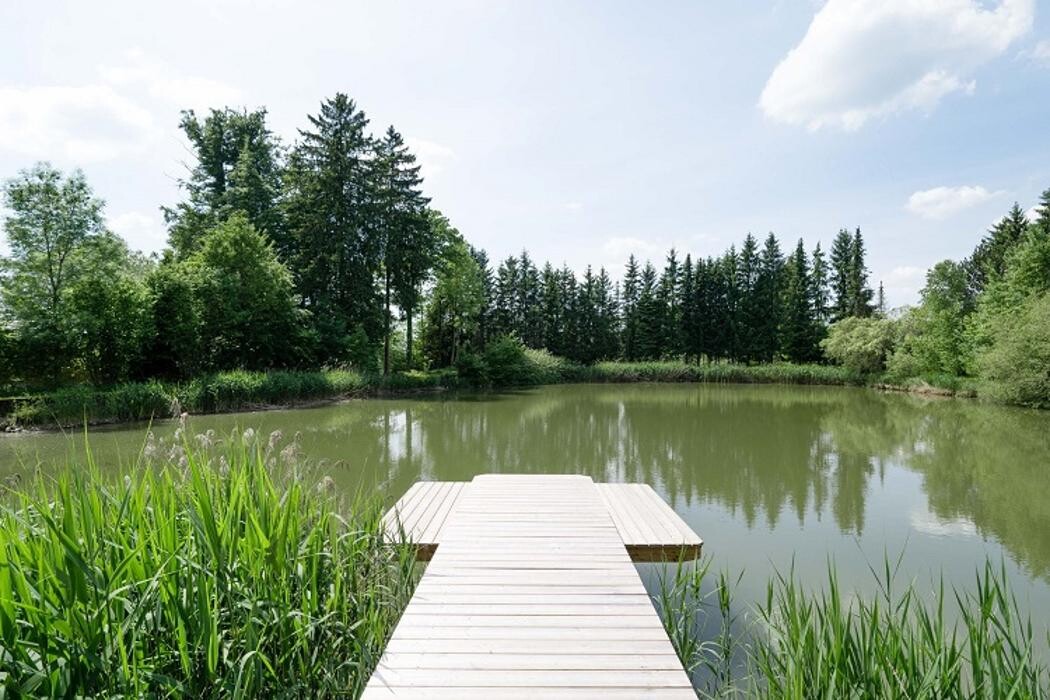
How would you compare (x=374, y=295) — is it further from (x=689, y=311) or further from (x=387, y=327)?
(x=689, y=311)

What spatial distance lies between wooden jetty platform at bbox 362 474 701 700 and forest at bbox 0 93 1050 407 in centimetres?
1389

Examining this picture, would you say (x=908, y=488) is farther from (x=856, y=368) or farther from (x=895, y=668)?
(x=856, y=368)

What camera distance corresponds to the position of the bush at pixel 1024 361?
54.1 ft

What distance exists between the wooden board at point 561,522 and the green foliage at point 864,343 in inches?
1127

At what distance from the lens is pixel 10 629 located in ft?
4.93

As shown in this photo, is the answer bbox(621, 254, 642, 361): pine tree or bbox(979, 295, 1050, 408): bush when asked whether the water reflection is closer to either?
bbox(979, 295, 1050, 408): bush

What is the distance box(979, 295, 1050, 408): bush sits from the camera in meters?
16.5

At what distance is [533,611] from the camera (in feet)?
8.80

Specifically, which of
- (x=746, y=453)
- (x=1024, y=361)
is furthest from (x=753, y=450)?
(x=1024, y=361)

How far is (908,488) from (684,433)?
515 centimetres

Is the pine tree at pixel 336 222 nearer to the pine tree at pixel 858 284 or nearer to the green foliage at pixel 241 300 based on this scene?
the green foliage at pixel 241 300

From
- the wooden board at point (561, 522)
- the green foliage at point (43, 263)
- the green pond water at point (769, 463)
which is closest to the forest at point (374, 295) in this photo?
the green foliage at point (43, 263)

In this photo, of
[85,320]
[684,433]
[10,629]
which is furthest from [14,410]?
[684,433]

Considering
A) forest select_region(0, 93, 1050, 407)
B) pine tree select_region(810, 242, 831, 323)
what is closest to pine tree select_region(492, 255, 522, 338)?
forest select_region(0, 93, 1050, 407)
